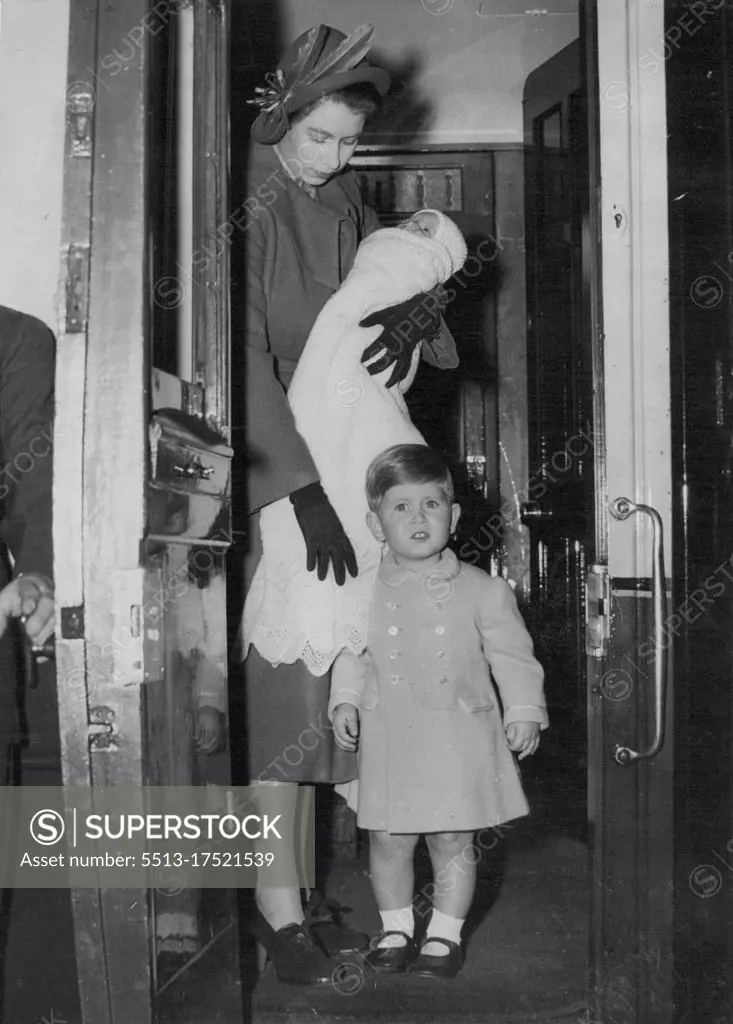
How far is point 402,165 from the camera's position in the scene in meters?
3.43

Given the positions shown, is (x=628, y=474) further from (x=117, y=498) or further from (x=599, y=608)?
(x=117, y=498)

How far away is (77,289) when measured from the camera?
1.21 metres

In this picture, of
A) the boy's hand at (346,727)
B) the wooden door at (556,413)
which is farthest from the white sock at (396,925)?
the wooden door at (556,413)

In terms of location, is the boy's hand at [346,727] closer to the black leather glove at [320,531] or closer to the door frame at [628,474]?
the black leather glove at [320,531]

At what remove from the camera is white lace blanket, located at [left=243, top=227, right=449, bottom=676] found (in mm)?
1867

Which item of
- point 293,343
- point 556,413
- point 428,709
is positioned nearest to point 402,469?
point 293,343

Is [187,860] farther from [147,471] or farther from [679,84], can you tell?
[679,84]

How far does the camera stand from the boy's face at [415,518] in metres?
1.90

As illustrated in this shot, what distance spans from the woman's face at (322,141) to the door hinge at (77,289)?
82cm

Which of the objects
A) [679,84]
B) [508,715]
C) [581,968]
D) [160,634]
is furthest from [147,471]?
[581,968]

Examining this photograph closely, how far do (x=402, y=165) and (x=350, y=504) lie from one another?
6.12 feet

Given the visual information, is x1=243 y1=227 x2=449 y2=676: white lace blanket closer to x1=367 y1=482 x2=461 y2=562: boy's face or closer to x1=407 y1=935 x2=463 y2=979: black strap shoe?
x1=367 y1=482 x2=461 y2=562: boy's face

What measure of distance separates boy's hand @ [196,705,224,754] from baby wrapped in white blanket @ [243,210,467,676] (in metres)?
0.33

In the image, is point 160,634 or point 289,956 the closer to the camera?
point 160,634
